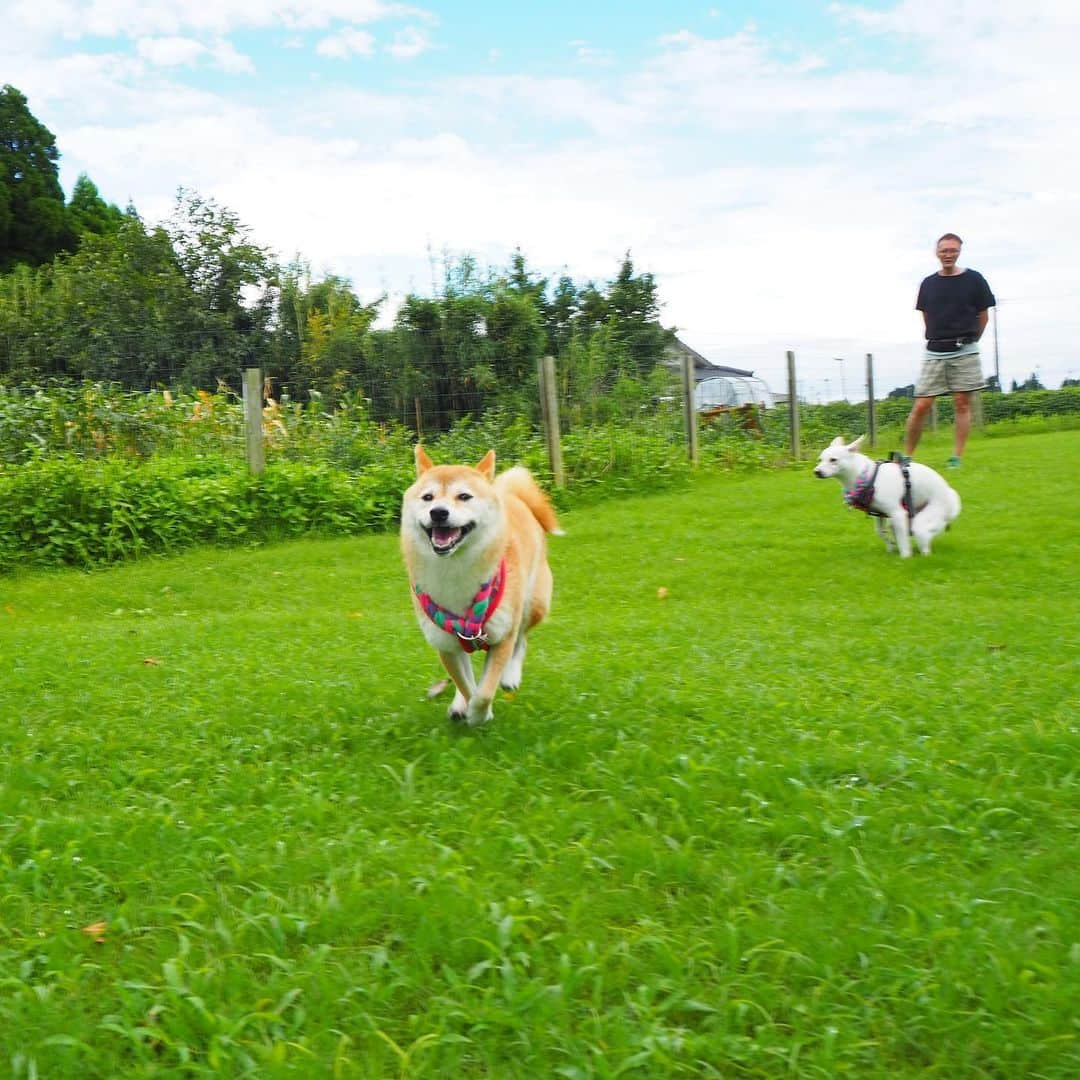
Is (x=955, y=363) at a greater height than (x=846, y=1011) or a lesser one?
greater

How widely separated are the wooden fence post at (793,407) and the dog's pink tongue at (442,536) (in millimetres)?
11746

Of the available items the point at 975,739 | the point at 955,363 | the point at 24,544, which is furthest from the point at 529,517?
the point at 24,544

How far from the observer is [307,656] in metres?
5.38

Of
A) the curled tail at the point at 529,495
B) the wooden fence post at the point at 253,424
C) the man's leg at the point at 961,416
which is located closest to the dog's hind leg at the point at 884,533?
the man's leg at the point at 961,416

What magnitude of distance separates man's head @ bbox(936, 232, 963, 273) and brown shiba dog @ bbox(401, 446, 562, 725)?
628 centimetres

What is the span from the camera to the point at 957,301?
341 inches

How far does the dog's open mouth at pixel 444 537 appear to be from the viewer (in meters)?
3.73

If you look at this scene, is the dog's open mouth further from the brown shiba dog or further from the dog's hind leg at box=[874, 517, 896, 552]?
the dog's hind leg at box=[874, 517, 896, 552]

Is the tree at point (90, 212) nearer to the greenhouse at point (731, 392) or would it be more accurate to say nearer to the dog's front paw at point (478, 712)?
the greenhouse at point (731, 392)

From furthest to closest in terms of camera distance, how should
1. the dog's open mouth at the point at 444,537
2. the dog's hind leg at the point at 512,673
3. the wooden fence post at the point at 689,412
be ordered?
1. the wooden fence post at the point at 689,412
2. the dog's hind leg at the point at 512,673
3. the dog's open mouth at the point at 444,537

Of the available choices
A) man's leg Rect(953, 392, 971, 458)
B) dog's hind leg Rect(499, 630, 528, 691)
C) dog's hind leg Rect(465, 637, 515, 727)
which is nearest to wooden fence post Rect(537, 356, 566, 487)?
man's leg Rect(953, 392, 971, 458)

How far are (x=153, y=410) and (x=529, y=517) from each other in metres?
7.84

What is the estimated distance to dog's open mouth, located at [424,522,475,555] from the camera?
3729 millimetres

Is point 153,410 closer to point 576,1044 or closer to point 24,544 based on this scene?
point 24,544
